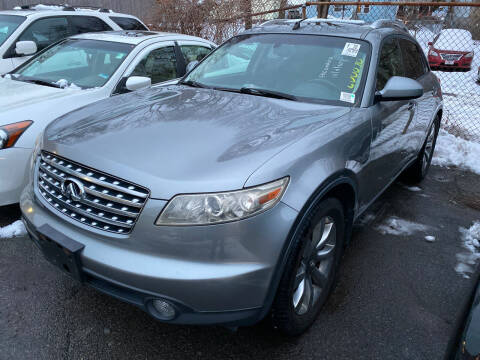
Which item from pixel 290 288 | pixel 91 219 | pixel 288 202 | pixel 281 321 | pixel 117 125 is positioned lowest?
pixel 281 321

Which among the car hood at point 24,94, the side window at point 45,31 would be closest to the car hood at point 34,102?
the car hood at point 24,94

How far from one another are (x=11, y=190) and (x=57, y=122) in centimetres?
103

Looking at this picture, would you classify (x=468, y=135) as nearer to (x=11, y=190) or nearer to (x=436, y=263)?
(x=436, y=263)

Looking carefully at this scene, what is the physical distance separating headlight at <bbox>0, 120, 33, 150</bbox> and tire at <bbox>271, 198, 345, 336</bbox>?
8.12 ft

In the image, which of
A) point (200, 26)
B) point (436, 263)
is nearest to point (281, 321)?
point (436, 263)

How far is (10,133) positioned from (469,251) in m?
3.93

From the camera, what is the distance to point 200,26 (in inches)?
385

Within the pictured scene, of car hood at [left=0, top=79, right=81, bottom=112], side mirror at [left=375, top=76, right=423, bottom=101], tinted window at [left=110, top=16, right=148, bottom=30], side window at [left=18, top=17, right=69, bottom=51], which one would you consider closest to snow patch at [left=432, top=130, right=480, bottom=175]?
side mirror at [left=375, top=76, right=423, bottom=101]

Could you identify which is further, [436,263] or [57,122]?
[436,263]

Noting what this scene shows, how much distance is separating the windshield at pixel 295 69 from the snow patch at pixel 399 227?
150 centimetres

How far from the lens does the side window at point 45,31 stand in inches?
221

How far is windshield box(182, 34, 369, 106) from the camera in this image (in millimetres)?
2936

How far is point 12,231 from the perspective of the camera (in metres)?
3.37

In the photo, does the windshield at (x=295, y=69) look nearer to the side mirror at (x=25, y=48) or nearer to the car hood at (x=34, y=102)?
the car hood at (x=34, y=102)
